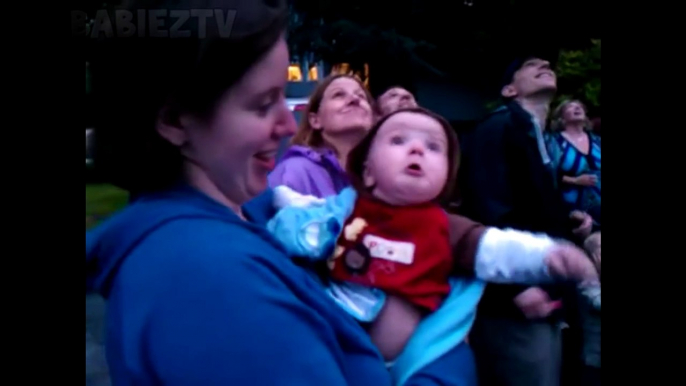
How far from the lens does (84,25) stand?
4.81 ft

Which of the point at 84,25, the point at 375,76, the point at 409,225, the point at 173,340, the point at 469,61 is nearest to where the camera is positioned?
the point at 173,340

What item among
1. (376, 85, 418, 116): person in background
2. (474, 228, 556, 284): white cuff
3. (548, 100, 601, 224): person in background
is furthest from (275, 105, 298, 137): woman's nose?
(548, 100, 601, 224): person in background

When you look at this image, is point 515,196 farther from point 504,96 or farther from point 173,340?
point 173,340

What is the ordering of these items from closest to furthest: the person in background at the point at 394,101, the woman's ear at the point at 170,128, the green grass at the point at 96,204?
the woman's ear at the point at 170,128, the green grass at the point at 96,204, the person in background at the point at 394,101

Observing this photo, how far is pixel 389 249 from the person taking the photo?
1.60 meters

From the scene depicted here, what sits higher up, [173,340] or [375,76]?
[375,76]

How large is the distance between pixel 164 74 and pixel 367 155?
0.60m

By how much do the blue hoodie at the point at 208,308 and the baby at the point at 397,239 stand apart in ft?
1.04

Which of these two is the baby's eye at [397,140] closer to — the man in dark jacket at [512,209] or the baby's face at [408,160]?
the baby's face at [408,160]

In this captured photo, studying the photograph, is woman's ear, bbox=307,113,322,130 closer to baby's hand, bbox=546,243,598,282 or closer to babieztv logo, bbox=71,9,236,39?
baby's hand, bbox=546,243,598,282

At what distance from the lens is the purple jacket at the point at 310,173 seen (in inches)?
76.7

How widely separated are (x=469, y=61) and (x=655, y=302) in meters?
3.56

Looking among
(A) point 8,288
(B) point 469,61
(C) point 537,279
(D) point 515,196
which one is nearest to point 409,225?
(C) point 537,279

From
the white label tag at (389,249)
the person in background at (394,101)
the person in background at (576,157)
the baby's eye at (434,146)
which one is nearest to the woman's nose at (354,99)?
the person in background at (394,101)
